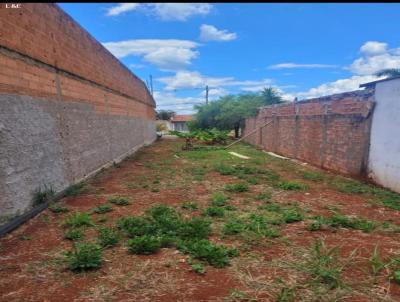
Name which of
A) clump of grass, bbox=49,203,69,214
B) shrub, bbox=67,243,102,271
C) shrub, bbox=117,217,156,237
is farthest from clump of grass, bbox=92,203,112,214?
shrub, bbox=67,243,102,271

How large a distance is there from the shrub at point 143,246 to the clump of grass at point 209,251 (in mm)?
305

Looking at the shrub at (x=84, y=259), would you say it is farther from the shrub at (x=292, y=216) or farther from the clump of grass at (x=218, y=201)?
the shrub at (x=292, y=216)

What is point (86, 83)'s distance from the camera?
28.9 feet

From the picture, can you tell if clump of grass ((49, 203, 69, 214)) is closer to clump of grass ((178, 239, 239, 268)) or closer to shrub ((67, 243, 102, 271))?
shrub ((67, 243, 102, 271))

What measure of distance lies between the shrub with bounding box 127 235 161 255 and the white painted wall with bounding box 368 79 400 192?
6.02 m

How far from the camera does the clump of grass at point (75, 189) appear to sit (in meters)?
6.65

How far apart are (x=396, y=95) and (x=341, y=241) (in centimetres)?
479

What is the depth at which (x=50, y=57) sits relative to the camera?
6305 mm

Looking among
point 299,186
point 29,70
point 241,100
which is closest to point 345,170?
point 299,186

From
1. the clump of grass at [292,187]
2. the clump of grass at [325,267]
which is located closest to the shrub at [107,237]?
the clump of grass at [325,267]

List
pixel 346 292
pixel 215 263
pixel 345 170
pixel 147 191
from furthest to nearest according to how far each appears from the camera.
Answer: pixel 345 170 < pixel 147 191 < pixel 215 263 < pixel 346 292

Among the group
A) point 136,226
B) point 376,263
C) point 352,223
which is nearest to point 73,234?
point 136,226

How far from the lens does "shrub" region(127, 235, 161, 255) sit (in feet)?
12.3

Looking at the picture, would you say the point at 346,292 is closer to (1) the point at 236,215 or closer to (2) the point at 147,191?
(1) the point at 236,215
